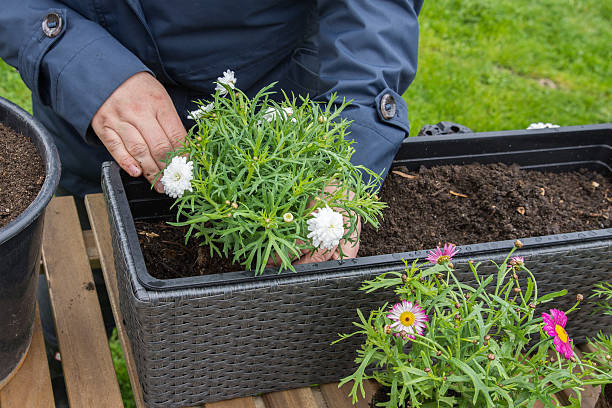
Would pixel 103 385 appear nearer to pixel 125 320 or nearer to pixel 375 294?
pixel 125 320

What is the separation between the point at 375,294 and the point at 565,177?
88 cm

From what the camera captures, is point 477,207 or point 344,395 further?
point 477,207

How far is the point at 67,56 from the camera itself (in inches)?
50.7

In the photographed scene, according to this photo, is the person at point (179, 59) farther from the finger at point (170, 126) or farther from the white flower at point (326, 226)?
the white flower at point (326, 226)

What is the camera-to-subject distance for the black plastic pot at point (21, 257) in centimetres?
103

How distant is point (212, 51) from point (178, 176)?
0.53 meters

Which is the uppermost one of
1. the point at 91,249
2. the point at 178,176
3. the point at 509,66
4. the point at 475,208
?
the point at 178,176

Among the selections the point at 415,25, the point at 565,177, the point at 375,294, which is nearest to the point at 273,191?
the point at 375,294

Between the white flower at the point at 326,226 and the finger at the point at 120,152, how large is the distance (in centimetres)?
43

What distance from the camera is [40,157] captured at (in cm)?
121

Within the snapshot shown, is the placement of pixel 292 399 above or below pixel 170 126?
below

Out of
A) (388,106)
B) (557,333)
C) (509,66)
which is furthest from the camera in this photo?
(509,66)

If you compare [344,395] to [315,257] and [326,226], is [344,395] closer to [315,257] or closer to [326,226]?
[315,257]

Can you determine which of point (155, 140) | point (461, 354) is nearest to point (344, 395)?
point (461, 354)
